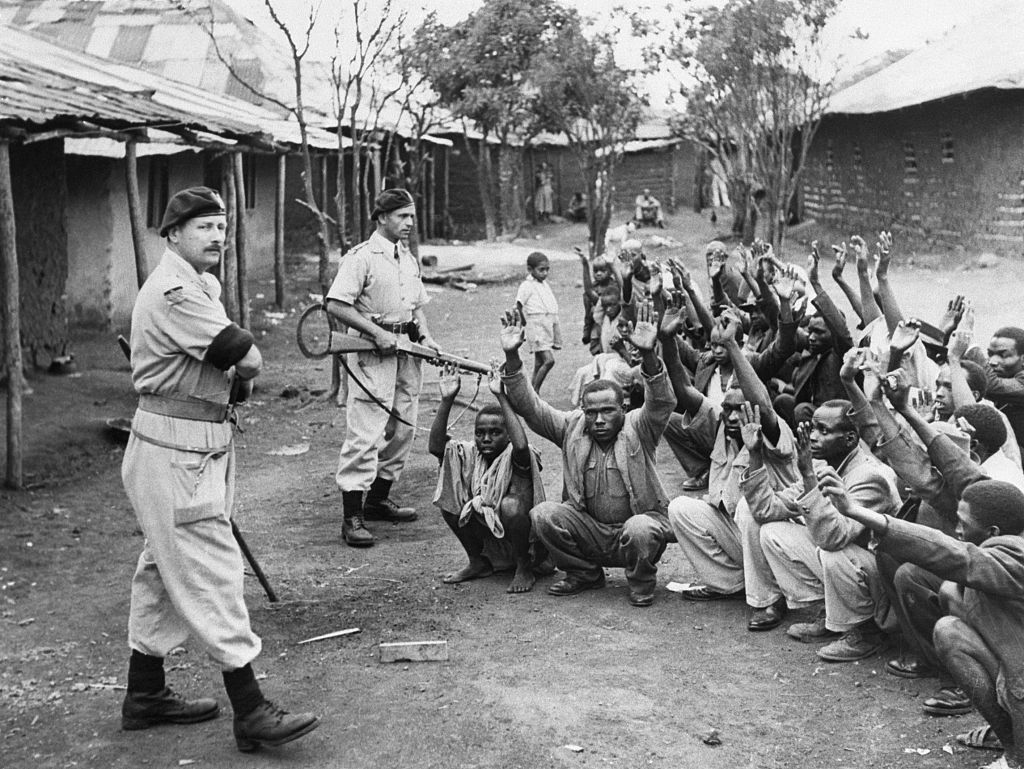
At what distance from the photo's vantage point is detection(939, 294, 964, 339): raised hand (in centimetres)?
612

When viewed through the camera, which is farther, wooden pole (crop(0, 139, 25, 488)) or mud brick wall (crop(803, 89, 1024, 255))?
mud brick wall (crop(803, 89, 1024, 255))

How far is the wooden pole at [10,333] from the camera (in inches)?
313

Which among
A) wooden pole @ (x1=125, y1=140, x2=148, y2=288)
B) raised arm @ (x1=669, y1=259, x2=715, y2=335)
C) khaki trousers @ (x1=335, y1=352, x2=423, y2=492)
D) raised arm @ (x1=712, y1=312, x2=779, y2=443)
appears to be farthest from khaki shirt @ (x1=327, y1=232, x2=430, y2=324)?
wooden pole @ (x1=125, y1=140, x2=148, y2=288)

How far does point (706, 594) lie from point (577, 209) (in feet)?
96.4

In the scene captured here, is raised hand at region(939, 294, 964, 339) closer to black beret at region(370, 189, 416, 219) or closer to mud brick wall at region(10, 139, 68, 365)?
black beret at region(370, 189, 416, 219)

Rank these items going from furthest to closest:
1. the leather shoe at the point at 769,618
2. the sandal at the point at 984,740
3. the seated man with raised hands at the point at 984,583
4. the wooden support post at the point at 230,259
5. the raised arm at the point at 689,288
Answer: the wooden support post at the point at 230,259
the raised arm at the point at 689,288
the leather shoe at the point at 769,618
the sandal at the point at 984,740
the seated man with raised hands at the point at 984,583

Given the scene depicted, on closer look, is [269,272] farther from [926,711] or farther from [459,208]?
[926,711]

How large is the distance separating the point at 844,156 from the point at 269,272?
11.8 metres

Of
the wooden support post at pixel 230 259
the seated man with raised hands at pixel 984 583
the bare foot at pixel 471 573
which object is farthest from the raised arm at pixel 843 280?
the wooden support post at pixel 230 259

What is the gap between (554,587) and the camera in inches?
233

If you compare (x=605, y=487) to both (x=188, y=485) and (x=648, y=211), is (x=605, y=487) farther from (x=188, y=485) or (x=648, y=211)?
(x=648, y=211)

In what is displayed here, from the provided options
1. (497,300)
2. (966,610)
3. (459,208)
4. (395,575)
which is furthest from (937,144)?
(966,610)

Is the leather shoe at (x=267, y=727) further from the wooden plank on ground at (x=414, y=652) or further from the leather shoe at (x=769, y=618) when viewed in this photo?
the leather shoe at (x=769, y=618)

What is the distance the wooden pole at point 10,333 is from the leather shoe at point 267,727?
14.5 ft
